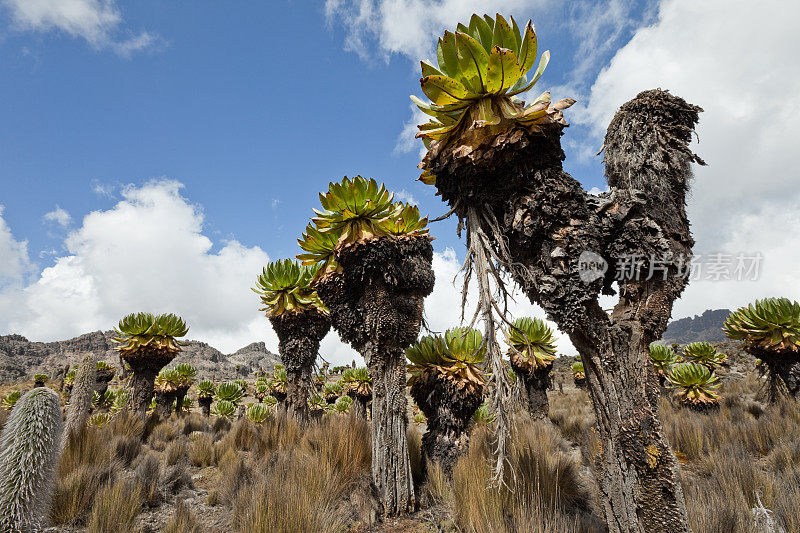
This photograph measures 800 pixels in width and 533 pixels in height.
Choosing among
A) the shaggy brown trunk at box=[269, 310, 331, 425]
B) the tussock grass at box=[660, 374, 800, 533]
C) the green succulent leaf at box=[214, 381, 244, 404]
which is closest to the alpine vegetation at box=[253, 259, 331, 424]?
the shaggy brown trunk at box=[269, 310, 331, 425]

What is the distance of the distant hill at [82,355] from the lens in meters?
45.4

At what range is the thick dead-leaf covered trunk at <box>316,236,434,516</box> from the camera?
4.41 m

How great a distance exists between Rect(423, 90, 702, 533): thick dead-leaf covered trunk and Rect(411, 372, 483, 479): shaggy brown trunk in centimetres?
288

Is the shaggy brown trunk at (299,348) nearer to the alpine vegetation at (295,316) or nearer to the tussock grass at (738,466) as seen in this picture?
the alpine vegetation at (295,316)

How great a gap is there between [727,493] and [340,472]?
14.9ft

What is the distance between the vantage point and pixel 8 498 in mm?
2342

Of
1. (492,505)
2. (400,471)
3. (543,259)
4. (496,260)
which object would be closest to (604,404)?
(543,259)

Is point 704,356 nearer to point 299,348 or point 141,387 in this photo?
point 299,348

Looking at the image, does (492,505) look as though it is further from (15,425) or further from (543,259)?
(15,425)

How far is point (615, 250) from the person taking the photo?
2.40 meters

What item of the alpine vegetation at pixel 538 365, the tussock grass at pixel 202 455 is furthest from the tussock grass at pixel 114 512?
the alpine vegetation at pixel 538 365

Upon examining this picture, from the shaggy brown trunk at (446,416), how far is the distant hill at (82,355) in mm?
45963

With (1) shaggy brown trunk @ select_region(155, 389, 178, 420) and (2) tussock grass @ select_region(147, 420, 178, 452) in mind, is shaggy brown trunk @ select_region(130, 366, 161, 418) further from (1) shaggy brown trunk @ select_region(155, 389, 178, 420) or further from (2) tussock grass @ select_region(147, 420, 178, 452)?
(1) shaggy brown trunk @ select_region(155, 389, 178, 420)

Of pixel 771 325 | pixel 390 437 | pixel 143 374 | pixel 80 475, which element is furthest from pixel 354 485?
pixel 771 325
